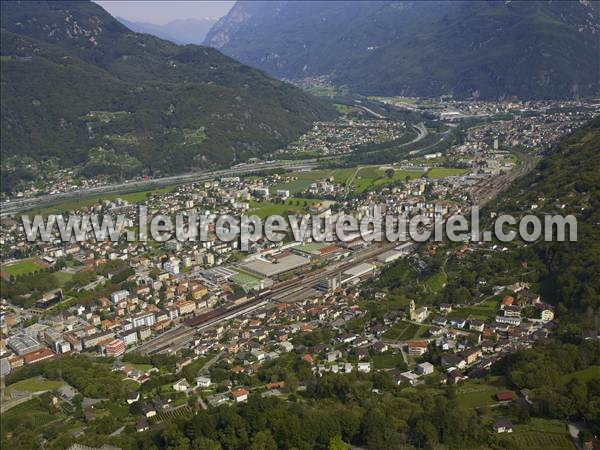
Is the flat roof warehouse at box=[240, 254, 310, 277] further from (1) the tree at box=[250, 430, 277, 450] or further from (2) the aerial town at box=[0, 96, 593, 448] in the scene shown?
(1) the tree at box=[250, 430, 277, 450]

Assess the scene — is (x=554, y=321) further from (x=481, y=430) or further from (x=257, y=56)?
(x=257, y=56)

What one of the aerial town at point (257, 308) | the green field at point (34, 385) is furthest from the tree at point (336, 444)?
the green field at point (34, 385)

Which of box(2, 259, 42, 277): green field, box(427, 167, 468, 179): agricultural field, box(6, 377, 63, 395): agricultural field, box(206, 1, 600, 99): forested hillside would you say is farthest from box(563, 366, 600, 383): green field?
box(206, 1, 600, 99): forested hillside

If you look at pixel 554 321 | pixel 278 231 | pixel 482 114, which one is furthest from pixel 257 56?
pixel 554 321

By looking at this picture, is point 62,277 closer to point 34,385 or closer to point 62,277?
point 62,277

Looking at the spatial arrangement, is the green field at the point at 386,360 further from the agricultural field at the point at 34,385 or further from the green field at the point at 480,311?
the agricultural field at the point at 34,385

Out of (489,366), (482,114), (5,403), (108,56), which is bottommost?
(5,403)

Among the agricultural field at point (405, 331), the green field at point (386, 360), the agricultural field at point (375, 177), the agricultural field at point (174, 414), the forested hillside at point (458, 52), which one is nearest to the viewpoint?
the agricultural field at point (174, 414)
